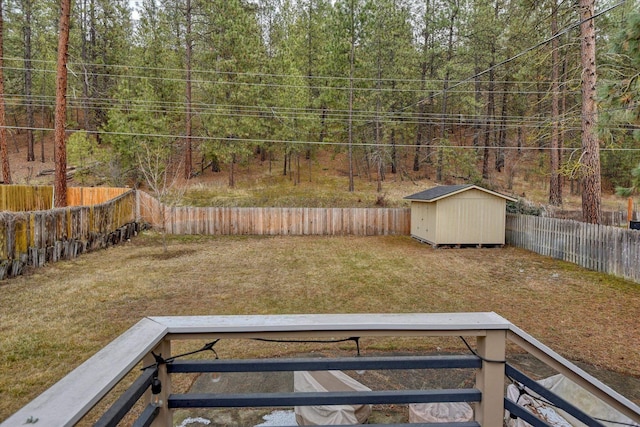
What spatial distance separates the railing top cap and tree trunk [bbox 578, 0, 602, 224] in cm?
1154

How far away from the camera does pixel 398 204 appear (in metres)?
20.0

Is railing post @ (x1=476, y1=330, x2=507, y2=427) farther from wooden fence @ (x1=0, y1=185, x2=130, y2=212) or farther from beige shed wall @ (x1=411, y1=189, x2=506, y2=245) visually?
wooden fence @ (x1=0, y1=185, x2=130, y2=212)

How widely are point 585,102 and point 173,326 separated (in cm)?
1357

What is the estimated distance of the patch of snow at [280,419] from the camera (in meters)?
3.20

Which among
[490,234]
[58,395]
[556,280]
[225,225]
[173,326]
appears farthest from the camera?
[225,225]

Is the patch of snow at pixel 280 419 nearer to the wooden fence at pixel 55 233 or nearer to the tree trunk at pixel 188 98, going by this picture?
the wooden fence at pixel 55 233

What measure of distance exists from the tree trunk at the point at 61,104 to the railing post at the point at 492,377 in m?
14.3

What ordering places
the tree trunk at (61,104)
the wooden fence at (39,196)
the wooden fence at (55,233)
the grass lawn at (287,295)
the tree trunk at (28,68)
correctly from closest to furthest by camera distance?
the grass lawn at (287,295), the wooden fence at (55,233), the tree trunk at (61,104), the wooden fence at (39,196), the tree trunk at (28,68)

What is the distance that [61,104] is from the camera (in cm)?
1183

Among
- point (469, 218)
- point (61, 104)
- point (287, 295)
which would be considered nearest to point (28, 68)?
point (61, 104)

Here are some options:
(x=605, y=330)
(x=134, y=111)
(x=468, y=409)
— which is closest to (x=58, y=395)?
(x=468, y=409)

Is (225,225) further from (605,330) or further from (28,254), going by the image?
(605,330)

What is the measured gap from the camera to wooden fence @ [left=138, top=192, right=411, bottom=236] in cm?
1614

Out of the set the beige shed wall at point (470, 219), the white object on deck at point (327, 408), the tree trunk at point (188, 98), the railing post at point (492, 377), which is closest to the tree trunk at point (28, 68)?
the tree trunk at point (188, 98)
